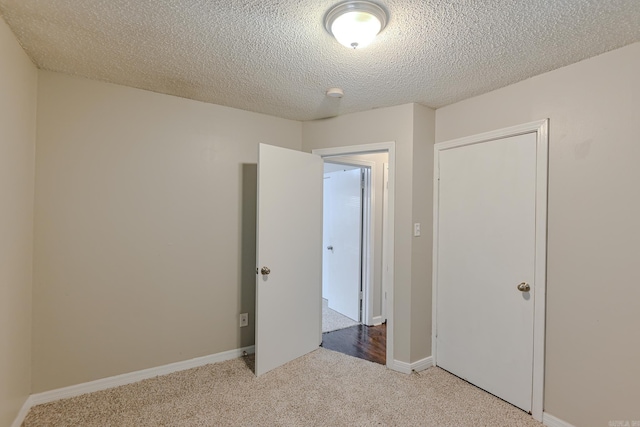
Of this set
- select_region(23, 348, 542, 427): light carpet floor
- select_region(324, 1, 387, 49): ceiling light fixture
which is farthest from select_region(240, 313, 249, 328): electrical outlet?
select_region(324, 1, 387, 49): ceiling light fixture

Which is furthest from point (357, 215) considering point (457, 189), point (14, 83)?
point (14, 83)

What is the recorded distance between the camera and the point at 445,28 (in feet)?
5.13

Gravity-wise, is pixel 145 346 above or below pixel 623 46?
below

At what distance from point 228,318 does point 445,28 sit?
2706mm

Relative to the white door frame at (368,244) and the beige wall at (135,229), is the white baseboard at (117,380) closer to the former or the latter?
the beige wall at (135,229)

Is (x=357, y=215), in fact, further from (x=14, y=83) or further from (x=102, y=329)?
(x=14, y=83)

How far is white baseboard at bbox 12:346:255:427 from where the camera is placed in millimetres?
2055

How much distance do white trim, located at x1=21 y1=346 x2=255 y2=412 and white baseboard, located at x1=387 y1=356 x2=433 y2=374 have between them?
4.42 ft

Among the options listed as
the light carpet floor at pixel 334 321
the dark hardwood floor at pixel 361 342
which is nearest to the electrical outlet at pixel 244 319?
the dark hardwood floor at pixel 361 342

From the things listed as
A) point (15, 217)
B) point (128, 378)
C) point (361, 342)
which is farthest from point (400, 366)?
point (15, 217)

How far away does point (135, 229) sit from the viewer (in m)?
2.39

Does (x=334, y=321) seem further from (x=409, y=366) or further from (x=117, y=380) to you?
(x=117, y=380)

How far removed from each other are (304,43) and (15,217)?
1950 mm

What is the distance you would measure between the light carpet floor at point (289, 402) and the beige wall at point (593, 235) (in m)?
0.48
